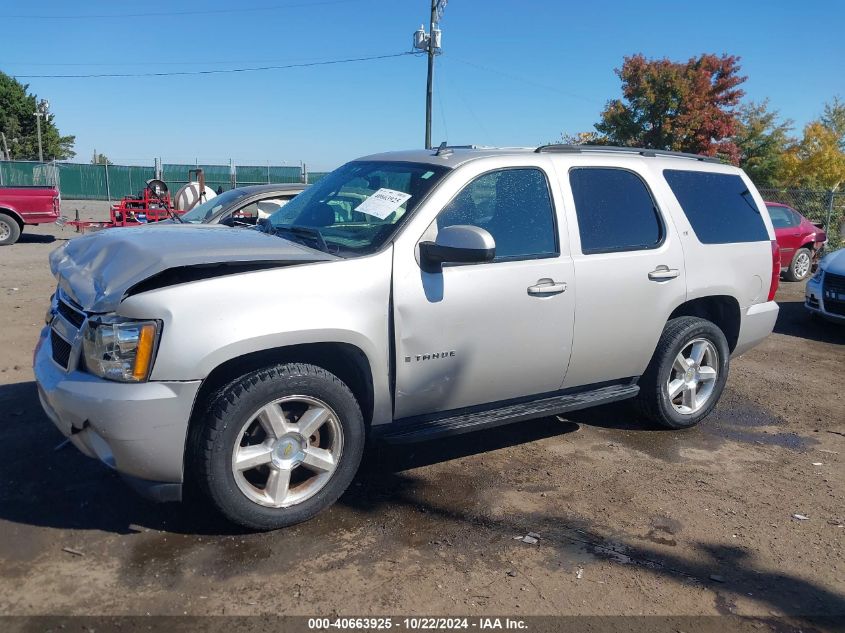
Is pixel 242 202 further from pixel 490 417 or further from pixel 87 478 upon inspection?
pixel 490 417

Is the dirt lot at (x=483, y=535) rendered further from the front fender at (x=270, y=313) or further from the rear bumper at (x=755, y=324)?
the front fender at (x=270, y=313)

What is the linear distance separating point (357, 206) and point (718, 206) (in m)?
2.72

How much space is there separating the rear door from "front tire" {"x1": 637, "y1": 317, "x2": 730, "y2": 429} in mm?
168

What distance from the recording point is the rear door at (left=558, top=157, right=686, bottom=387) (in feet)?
14.0

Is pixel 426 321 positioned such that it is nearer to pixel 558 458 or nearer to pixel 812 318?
pixel 558 458

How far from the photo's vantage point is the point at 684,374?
5.05 m

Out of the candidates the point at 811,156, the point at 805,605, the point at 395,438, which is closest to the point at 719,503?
the point at 805,605

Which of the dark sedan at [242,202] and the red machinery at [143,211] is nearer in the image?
the dark sedan at [242,202]

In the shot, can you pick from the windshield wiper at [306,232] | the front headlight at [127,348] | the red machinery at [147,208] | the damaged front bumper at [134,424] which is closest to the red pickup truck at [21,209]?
the red machinery at [147,208]

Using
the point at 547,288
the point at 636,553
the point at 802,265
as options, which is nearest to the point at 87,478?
the point at 547,288

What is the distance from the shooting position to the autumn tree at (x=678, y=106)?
25203 mm

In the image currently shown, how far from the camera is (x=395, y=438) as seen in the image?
12.1ft

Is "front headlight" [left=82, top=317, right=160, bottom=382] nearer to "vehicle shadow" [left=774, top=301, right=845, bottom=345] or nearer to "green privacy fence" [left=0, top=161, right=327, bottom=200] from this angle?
"vehicle shadow" [left=774, top=301, right=845, bottom=345]

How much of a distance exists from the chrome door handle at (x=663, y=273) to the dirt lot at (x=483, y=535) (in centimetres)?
116
